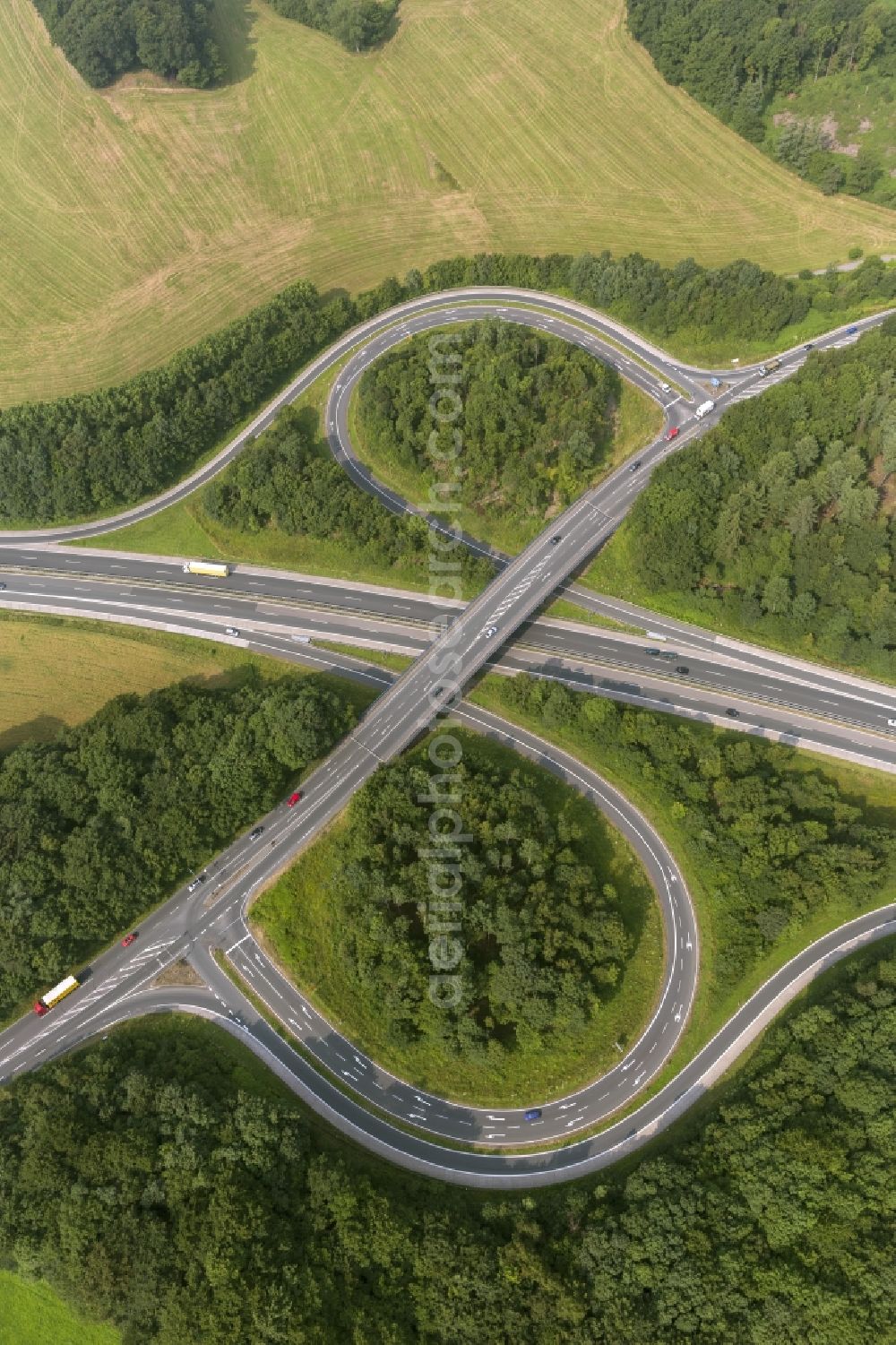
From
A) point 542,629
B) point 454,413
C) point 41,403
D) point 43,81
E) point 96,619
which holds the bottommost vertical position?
point 542,629

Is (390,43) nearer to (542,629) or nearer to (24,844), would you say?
(542,629)

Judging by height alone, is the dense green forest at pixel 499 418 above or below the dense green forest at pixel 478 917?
above

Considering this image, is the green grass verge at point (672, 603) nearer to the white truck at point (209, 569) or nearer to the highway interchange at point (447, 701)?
the highway interchange at point (447, 701)

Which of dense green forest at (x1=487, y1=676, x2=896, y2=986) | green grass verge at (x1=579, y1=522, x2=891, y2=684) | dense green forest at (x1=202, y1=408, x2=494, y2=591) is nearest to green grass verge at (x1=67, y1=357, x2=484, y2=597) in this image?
dense green forest at (x1=202, y1=408, x2=494, y2=591)

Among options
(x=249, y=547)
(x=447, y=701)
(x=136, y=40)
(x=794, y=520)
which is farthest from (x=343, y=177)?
(x=447, y=701)

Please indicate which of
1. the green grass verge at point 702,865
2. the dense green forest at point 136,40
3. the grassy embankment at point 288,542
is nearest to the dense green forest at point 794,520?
the grassy embankment at point 288,542

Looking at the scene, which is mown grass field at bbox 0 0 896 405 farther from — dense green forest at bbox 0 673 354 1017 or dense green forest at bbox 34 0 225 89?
dense green forest at bbox 0 673 354 1017

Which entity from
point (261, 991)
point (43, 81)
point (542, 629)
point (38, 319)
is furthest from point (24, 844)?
point (43, 81)

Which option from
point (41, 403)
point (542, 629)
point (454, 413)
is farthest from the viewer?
point (41, 403)
